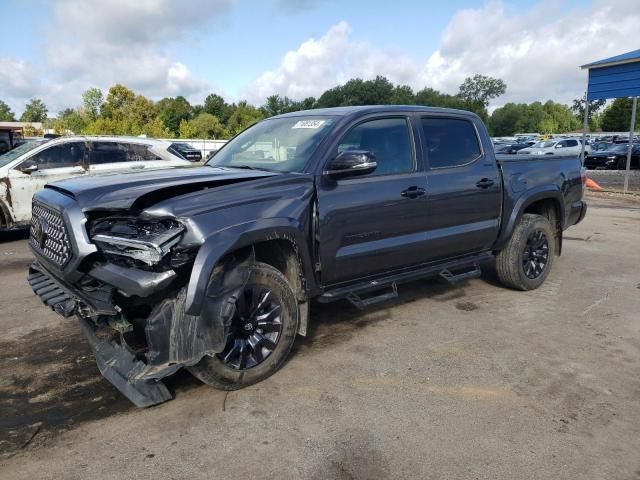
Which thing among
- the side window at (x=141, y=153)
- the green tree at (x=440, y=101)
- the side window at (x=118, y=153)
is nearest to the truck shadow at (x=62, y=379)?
the side window at (x=118, y=153)

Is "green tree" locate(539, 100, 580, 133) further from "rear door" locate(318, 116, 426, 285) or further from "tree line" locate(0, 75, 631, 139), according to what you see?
"rear door" locate(318, 116, 426, 285)

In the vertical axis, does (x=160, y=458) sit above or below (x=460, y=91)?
below

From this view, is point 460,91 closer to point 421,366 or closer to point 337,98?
point 337,98

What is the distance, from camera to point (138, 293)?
2.95 metres

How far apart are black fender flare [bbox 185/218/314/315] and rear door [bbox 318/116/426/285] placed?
0.19 meters

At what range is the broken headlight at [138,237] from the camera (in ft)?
9.71

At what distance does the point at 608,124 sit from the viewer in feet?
290

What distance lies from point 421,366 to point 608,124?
327 feet

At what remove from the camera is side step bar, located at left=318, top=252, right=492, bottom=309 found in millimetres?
4062

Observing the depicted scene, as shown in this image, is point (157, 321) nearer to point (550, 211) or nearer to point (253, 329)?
point (253, 329)

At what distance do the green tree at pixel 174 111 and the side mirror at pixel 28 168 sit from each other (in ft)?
211

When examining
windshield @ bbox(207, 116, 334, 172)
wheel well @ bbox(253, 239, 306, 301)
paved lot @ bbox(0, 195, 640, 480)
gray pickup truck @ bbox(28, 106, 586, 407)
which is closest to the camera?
paved lot @ bbox(0, 195, 640, 480)

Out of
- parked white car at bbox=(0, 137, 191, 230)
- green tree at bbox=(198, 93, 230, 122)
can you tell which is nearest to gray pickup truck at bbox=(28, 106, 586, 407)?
parked white car at bbox=(0, 137, 191, 230)

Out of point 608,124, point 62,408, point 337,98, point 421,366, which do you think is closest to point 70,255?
point 62,408
